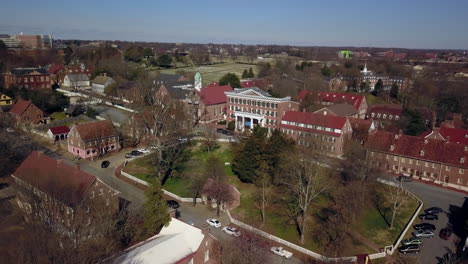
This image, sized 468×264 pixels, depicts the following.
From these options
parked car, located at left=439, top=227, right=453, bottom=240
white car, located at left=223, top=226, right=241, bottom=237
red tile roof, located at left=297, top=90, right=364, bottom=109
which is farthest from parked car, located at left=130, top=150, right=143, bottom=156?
parked car, located at left=439, top=227, right=453, bottom=240

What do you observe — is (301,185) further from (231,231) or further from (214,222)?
(214,222)

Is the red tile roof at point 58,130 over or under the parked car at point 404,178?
over

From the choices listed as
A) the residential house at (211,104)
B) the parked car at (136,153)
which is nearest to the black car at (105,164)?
the parked car at (136,153)

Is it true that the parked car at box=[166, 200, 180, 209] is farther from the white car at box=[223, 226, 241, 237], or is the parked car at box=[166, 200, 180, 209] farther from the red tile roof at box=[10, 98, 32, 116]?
the red tile roof at box=[10, 98, 32, 116]

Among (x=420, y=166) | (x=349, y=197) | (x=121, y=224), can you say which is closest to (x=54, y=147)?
(x=121, y=224)

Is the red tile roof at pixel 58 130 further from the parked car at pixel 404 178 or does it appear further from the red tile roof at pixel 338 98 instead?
the parked car at pixel 404 178
